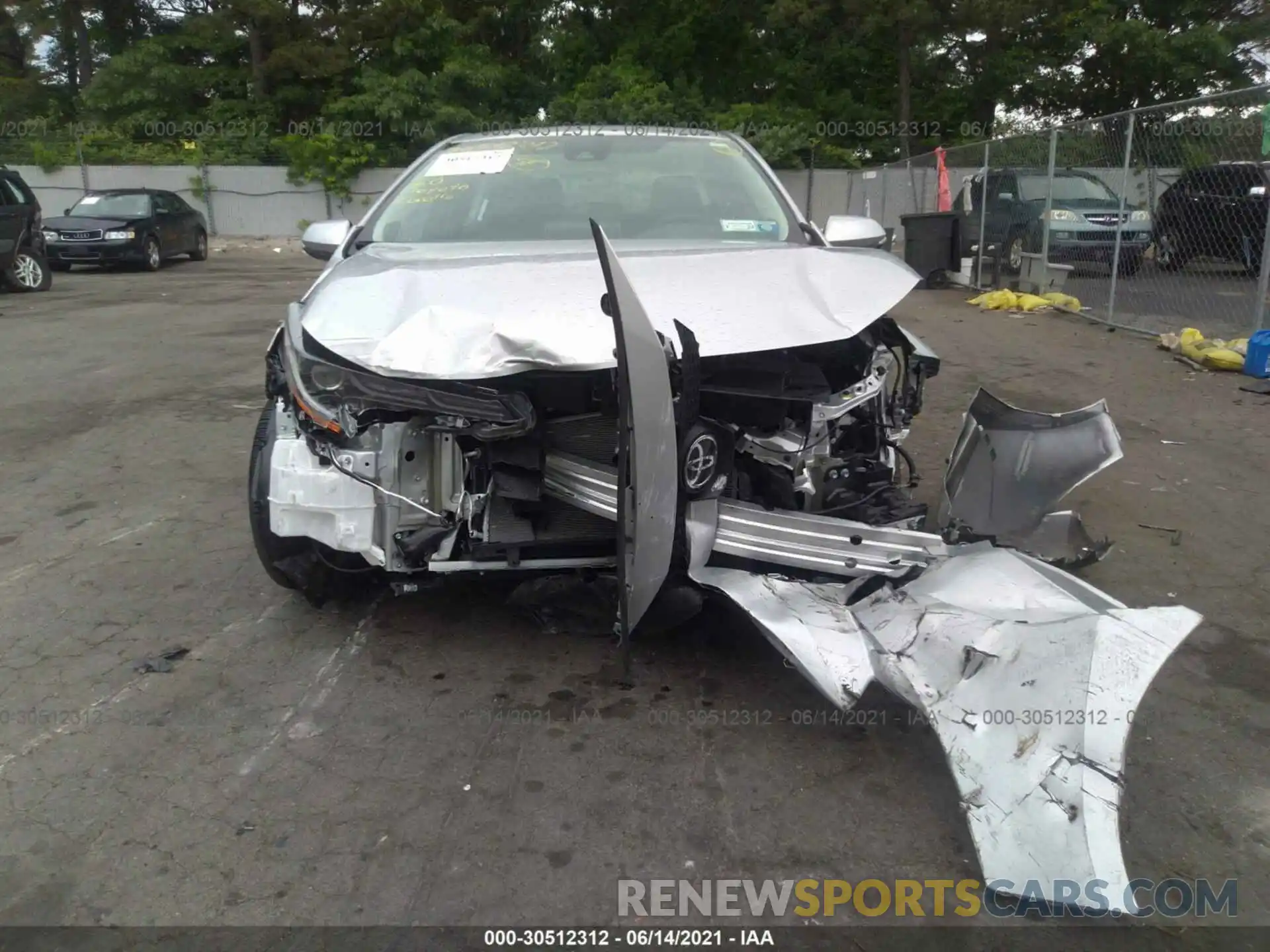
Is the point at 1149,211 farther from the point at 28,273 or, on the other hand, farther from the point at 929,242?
the point at 28,273

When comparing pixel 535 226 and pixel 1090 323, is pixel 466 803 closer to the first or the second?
pixel 535 226

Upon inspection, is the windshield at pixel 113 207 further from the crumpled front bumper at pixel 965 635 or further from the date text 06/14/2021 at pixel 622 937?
the date text 06/14/2021 at pixel 622 937

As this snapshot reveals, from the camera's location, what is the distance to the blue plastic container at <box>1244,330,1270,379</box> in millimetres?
7375

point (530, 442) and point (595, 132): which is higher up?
point (595, 132)

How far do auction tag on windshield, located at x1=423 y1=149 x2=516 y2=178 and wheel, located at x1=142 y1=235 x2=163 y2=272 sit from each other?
598 inches

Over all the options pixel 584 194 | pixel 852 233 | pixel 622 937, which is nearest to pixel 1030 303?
pixel 852 233

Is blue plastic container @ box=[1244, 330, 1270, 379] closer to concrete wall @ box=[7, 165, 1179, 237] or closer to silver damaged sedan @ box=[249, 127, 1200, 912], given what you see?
silver damaged sedan @ box=[249, 127, 1200, 912]

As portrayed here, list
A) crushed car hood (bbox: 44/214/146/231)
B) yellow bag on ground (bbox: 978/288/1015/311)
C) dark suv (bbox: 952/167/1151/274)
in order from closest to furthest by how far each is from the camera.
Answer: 1. dark suv (bbox: 952/167/1151/274)
2. yellow bag on ground (bbox: 978/288/1015/311)
3. crushed car hood (bbox: 44/214/146/231)

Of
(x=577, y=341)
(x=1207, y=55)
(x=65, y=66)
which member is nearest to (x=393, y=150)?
(x=65, y=66)

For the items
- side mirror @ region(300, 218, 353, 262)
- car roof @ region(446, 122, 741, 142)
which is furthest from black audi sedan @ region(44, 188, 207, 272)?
side mirror @ region(300, 218, 353, 262)

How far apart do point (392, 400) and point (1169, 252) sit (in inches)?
415

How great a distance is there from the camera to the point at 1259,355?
7426 mm

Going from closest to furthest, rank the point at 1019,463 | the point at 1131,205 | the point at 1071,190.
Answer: the point at 1019,463 → the point at 1131,205 → the point at 1071,190

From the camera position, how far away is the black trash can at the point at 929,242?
13.6 metres
